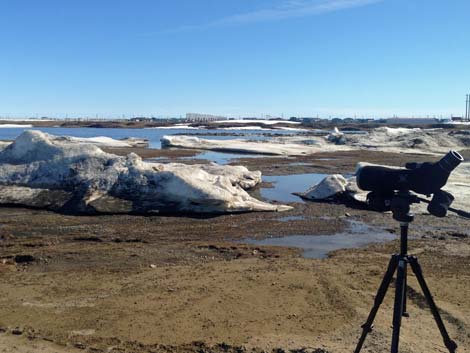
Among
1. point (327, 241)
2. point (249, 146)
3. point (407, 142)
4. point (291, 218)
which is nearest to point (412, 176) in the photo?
point (327, 241)

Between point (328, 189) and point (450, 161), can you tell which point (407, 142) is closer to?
point (328, 189)

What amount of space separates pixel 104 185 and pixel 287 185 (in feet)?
28.6

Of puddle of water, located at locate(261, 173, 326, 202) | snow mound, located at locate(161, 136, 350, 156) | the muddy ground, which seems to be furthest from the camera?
snow mound, located at locate(161, 136, 350, 156)

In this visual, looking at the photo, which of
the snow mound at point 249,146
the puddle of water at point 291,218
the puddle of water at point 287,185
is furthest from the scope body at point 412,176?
the snow mound at point 249,146

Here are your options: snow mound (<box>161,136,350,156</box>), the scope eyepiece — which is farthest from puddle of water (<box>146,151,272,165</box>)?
the scope eyepiece

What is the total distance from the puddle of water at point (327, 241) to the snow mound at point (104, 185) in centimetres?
306

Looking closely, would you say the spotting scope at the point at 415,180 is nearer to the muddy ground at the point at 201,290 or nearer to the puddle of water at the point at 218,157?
the muddy ground at the point at 201,290

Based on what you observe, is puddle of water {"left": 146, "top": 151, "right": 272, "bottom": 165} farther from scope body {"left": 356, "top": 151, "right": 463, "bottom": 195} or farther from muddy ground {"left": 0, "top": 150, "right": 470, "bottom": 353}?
scope body {"left": 356, "top": 151, "right": 463, "bottom": 195}

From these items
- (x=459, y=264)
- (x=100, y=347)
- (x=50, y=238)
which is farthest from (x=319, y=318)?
(x=50, y=238)

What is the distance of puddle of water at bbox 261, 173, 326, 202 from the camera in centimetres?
1743

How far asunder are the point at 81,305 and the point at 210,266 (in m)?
2.57

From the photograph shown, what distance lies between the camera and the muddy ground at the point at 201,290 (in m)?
5.64

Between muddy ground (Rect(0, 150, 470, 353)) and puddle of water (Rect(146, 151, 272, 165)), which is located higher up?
muddy ground (Rect(0, 150, 470, 353))

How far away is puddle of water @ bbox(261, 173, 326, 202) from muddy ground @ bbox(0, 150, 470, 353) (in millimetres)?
4978
